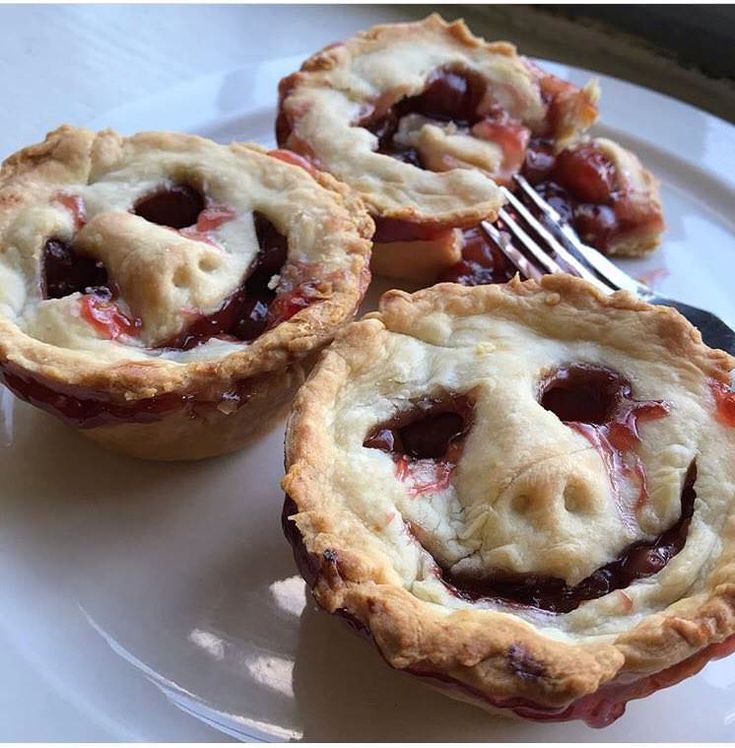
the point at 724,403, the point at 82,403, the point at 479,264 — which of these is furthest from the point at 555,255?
the point at 82,403

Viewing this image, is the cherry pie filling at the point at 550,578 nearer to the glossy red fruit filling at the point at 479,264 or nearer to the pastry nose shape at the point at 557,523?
the pastry nose shape at the point at 557,523

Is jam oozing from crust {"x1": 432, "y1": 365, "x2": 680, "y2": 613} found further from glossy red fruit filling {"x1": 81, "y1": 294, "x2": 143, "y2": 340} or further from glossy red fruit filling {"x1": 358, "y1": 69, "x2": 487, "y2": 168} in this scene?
glossy red fruit filling {"x1": 358, "y1": 69, "x2": 487, "y2": 168}

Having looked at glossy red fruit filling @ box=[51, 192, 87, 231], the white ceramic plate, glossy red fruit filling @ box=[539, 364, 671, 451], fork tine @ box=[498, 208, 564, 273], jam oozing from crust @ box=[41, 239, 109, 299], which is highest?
glossy red fruit filling @ box=[539, 364, 671, 451]

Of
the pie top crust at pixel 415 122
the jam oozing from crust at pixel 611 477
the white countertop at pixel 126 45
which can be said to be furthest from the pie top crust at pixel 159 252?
the white countertop at pixel 126 45

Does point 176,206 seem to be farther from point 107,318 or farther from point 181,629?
point 181,629

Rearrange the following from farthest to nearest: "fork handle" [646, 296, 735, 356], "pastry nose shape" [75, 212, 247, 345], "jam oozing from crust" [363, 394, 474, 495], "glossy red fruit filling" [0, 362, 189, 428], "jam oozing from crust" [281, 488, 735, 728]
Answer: "fork handle" [646, 296, 735, 356] → "pastry nose shape" [75, 212, 247, 345] → "glossy red fruit filling" [0, 362, 189, 428] → "jam oozing from crust" [363, 394, 474, 495] → "jam oozing from crust" [281, 488, 735, 728]

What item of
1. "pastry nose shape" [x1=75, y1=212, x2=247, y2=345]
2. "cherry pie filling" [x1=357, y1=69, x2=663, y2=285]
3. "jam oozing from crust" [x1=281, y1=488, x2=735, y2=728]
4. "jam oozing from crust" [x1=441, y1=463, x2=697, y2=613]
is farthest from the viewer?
"cherry pie filling" [x1=357, y1=69, x2=663, y2=285]

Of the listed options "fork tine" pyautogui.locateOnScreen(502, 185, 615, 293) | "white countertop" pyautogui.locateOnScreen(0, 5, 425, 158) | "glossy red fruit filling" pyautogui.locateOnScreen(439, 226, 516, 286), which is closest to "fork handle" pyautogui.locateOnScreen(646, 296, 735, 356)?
"fork tine" pyautogui.locateOnScreen(502, 185, 615, 293)
